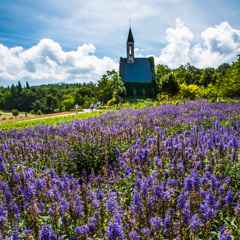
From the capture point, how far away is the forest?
30542 mm

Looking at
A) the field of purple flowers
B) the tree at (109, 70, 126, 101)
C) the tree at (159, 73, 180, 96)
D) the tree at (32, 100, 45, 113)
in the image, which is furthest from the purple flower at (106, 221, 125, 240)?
the tree at (32, 100, 45, 113)

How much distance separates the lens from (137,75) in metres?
44.2

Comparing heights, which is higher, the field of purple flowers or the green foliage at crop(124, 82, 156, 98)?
the green foliage at crop(124, 82, 156, 98)

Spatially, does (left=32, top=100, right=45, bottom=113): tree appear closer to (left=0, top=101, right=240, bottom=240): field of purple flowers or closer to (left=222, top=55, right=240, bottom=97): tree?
(left=222, top=55, right=240, bottom=97): tree

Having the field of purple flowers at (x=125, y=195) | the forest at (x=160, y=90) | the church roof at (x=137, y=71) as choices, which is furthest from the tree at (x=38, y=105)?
the field of purple flowers at (x=125, y=195)

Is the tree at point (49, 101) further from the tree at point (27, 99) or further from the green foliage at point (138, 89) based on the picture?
the green foliage at point (138, 89)

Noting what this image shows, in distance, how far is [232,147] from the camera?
14.5ft

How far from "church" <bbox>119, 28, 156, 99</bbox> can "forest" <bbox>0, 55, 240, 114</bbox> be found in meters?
1.17

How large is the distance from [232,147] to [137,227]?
3105 mm

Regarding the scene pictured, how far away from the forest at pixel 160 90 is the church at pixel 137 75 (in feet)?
3.85

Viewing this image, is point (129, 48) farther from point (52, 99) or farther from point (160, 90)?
point (52, 99)

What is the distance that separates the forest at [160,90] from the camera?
100 feet

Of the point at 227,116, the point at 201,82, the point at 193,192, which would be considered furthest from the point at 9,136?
the point at 201,82

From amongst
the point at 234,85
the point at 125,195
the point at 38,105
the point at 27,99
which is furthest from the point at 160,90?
the point at 27,99
